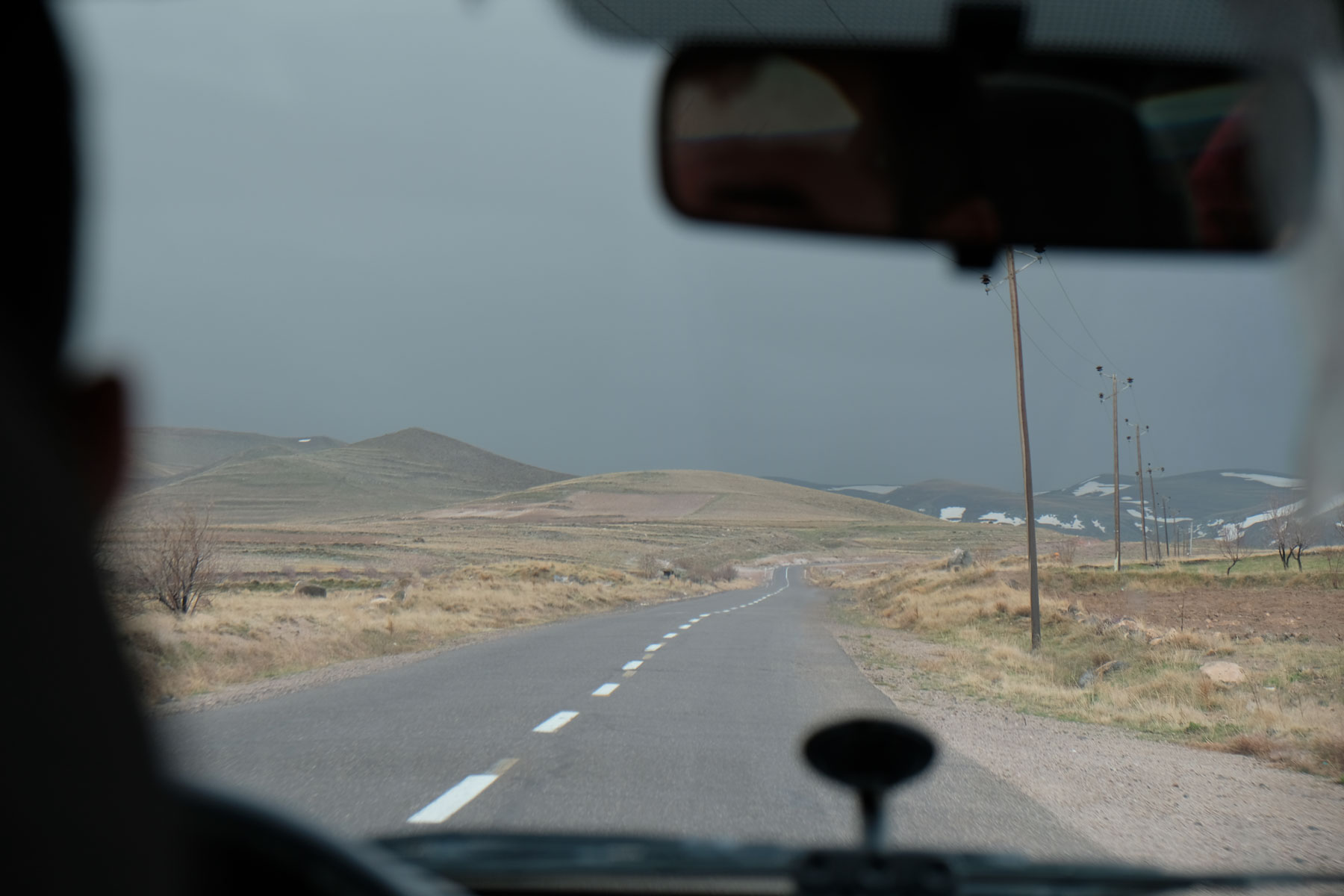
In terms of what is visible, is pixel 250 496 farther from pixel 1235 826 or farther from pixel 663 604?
pixel 1235 826

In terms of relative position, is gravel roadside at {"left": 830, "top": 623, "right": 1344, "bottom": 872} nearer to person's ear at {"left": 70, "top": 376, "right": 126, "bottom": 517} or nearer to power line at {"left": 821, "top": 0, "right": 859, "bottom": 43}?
power line at {"left": 821, "top": 0, "right": 859, "bottom": 43}

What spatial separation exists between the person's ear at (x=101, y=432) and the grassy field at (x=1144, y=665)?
9.61 m

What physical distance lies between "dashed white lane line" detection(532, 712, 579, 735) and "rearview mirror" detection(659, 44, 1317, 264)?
643cm

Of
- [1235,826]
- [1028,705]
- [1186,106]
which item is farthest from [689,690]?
[1186,106]

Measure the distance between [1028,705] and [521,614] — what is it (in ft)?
56.6

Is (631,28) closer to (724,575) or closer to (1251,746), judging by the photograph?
(1251,746)

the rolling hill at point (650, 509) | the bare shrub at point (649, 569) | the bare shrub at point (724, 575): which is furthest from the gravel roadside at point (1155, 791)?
the rolling hill at point (650, 509)

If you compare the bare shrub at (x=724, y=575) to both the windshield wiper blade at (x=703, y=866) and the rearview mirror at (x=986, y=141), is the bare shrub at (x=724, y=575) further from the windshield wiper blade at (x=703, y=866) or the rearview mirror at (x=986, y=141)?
the rearview mirror at (x=986, y=141)

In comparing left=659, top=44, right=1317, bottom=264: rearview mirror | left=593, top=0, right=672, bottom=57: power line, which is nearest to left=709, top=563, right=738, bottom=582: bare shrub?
left=659, top=44, right=1317, bottom=264: rearview mirror

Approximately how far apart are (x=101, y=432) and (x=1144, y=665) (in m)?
18.2

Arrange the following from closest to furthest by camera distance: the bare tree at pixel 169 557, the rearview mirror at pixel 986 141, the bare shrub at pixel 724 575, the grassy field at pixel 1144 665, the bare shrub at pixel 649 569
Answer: the rearview mirror at pixel 986 141 < the grassy field at pixel 1144 665 < the bare tree at pixel 169 557 < the bare shrub at pixel 649 569 < the bare shrub at pixel 724 575

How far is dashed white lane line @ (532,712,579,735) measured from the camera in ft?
29.1

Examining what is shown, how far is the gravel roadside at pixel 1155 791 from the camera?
19.1 feet

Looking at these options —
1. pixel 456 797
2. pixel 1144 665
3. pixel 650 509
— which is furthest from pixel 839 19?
pixel 650 509
